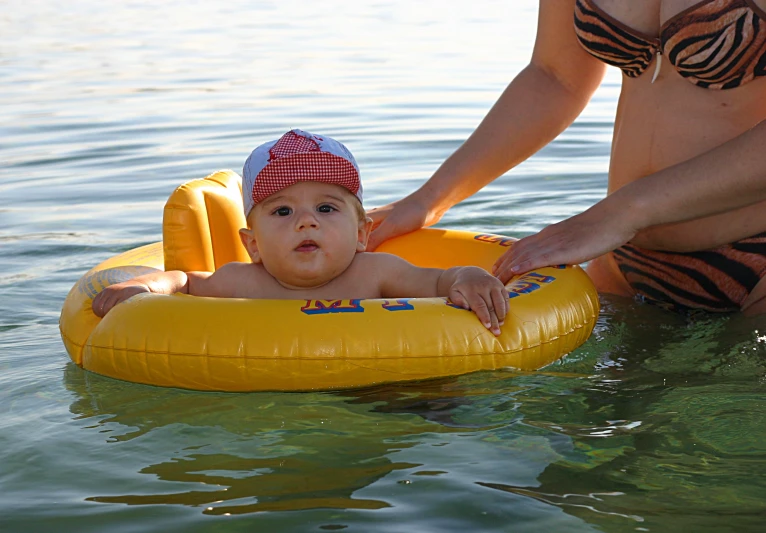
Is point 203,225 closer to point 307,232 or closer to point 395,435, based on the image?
point 307,232

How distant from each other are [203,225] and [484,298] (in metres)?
1.21

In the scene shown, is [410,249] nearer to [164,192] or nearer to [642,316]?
[642,316]

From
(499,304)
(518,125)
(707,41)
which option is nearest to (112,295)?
(499,304)

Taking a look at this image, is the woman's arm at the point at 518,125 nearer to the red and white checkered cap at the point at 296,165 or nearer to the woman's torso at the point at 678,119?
the woman's torso at the point at 678,119

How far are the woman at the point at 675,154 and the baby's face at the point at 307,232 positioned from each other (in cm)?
55

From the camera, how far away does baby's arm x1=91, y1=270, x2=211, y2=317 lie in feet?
11.0

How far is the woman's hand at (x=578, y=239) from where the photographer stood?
3.18 m

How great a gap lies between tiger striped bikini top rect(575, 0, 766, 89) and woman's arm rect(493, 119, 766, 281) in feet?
0.70

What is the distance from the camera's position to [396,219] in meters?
3.99

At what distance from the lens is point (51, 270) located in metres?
5.04

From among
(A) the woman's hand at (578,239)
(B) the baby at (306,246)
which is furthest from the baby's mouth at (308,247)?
(A) the woman's hand at (578,239)

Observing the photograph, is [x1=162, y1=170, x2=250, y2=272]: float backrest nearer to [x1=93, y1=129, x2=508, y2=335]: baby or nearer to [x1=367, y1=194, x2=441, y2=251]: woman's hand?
[x1=93, y1=129, x2=508, y2=335]: baby

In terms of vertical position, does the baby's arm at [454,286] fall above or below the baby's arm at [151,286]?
below

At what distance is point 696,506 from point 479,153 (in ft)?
6.31
